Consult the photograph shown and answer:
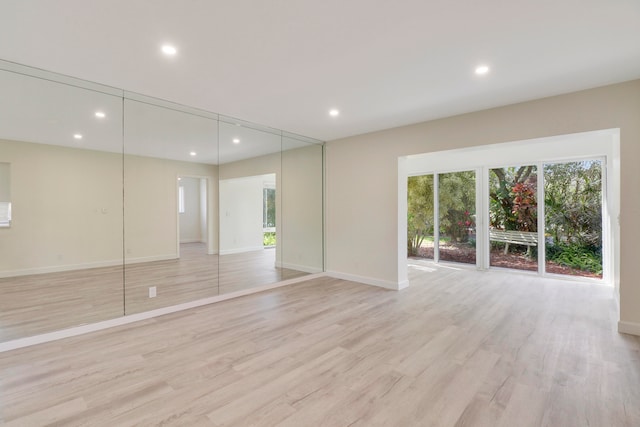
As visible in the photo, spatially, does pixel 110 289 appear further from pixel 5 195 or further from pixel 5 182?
pixel 5 182

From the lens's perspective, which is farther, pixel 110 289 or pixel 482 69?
pixel 110 289

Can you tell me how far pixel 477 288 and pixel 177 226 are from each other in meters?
5.00

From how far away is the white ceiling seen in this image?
197 cm

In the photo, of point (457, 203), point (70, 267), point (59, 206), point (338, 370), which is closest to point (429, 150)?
point (457, 203)

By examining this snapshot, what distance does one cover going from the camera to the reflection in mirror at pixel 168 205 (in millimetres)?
3598

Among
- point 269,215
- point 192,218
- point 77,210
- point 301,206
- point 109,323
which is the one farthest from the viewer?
point 301,206

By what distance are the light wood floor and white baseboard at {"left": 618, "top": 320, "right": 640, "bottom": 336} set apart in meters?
0.11

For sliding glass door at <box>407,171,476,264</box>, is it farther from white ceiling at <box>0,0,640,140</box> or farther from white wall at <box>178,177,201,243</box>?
white wall at <box>178,177,201,243</box>

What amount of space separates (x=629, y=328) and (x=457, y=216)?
3.71 m

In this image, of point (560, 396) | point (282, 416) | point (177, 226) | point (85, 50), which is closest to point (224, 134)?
point (177, 226)

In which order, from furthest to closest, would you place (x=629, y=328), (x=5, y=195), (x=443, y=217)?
(x=443, y=217)
(x=629, y=328)
(x=5, y=195)

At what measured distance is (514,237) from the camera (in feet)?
19.4

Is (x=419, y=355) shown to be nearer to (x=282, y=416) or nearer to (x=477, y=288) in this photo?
(x=282, y=416)

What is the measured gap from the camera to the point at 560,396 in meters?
2.03
